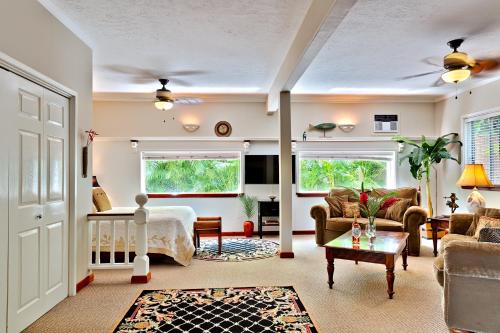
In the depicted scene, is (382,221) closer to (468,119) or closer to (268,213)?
(268,213)

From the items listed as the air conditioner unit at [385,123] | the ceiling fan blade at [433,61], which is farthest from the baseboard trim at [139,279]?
the air conditioner unit at [385,123]

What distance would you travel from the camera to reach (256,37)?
146 inches

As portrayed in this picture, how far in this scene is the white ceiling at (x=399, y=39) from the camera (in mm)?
3053

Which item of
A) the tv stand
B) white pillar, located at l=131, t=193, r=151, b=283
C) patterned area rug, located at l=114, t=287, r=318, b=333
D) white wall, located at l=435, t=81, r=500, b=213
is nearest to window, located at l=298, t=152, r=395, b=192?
the tv stand

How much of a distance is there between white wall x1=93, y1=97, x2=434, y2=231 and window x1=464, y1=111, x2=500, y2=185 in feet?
3.23

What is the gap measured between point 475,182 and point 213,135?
14.4 feet

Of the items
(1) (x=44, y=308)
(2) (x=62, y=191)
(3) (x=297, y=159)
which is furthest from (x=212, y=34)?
(3) (x=297, y=159)

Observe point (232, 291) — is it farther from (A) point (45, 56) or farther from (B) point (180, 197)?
(B) point (180, 197)

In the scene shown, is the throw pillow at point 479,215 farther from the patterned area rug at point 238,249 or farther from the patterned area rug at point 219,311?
the patterned area rug at point 238,249

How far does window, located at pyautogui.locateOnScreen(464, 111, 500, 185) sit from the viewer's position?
5164 millimetres

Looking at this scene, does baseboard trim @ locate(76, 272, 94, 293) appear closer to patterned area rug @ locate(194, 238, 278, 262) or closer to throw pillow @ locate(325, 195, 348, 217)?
patterned area rug @ locate(194, 238, 278, 262)

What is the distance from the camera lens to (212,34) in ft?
11.9

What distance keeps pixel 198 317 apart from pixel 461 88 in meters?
5.68

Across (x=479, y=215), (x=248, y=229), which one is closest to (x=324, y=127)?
(x=248, y=229)
